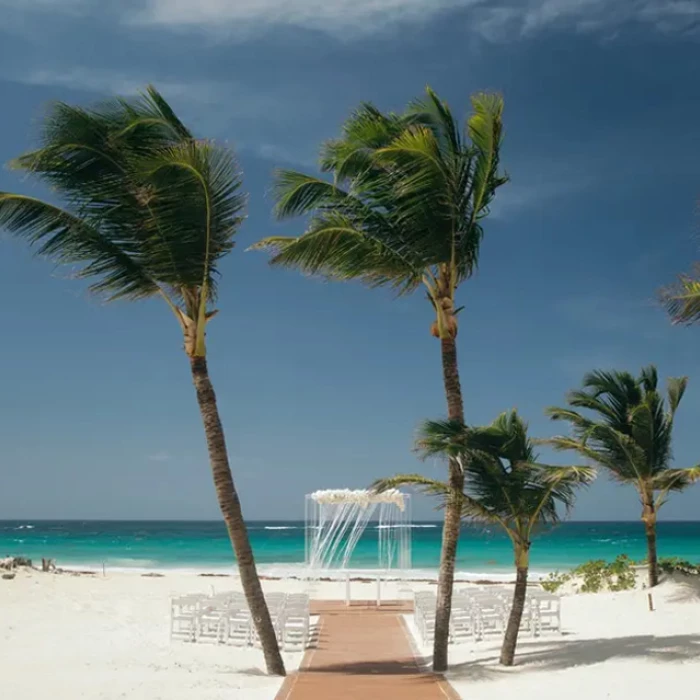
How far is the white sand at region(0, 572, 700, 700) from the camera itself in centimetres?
930

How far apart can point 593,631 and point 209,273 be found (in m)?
9.20

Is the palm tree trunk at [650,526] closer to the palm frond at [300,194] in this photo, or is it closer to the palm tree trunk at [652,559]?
the palm tree trunk at [652,559]

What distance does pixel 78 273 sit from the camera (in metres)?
11.1

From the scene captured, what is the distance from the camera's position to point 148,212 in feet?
35.5

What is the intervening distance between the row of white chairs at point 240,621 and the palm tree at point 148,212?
8.97 ft

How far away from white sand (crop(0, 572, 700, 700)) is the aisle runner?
32cm

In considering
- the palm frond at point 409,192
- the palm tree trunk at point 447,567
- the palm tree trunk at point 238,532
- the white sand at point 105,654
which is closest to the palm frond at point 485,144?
the palm frond at point 409,192

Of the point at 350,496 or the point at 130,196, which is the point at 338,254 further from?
the point at 350,496

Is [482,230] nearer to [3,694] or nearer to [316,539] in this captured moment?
[3,694]

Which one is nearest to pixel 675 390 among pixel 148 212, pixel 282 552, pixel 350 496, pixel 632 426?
pixel 632 426

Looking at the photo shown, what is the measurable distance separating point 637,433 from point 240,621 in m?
9.83

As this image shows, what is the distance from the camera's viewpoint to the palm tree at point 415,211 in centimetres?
1103

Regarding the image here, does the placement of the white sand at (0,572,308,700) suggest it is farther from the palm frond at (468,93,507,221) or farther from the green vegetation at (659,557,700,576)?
the green vegetation at (659,557,700,576)

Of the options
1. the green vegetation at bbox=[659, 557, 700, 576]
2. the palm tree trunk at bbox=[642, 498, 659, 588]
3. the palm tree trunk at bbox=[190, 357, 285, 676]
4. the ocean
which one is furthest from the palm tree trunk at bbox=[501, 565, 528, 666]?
the ocean
